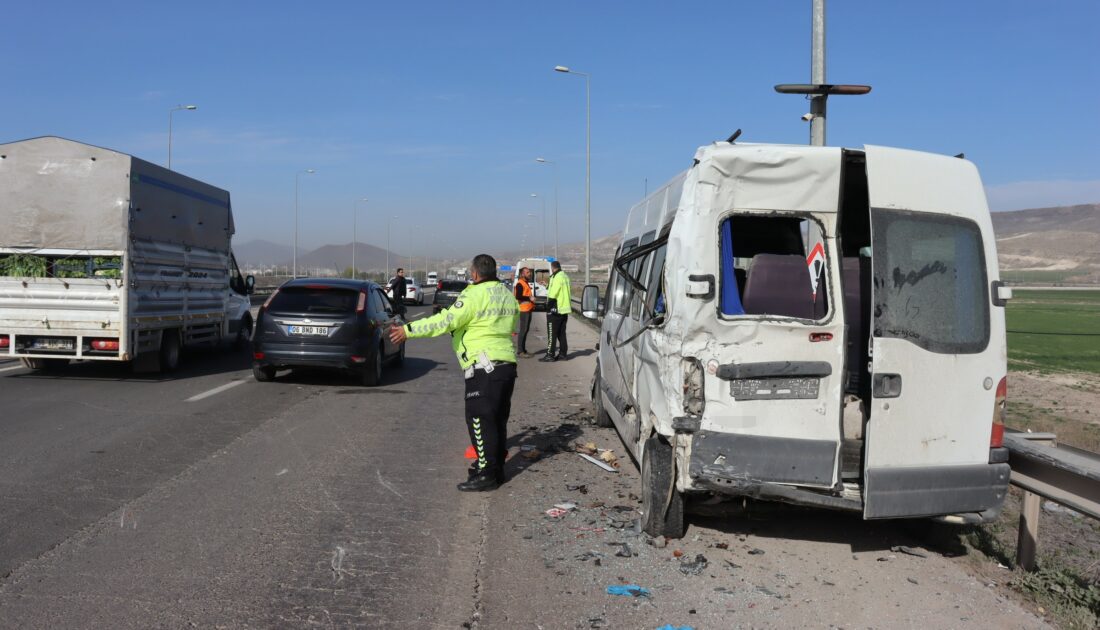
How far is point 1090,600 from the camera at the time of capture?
447 cm

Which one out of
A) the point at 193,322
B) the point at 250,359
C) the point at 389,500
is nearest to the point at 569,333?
the point at 250,359

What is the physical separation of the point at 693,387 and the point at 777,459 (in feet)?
2.03

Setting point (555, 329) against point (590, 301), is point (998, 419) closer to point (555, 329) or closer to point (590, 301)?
point (590, 301)

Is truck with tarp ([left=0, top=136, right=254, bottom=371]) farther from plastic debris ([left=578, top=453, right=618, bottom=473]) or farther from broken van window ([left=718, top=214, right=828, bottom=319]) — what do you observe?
broken van window ([left=718, top=214, right=828, bottom=319])

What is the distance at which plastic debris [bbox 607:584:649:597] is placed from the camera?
461 centimetres

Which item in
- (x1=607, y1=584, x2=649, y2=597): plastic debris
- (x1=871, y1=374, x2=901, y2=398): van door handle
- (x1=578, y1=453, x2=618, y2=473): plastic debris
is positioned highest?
(x1=871, y1=374, x2=901, y2=398): van door handle

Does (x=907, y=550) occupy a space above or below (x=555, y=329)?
below

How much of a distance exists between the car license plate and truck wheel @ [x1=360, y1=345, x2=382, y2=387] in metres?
4.03

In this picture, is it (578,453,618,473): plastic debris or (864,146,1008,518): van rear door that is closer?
(864,146,1008,518): van rear door

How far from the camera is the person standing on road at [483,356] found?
22.3ft

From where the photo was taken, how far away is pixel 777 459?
495cm

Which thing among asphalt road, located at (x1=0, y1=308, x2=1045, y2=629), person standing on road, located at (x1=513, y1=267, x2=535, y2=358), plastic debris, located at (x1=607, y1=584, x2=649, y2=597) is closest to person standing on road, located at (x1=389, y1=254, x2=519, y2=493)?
asphalt road, located at (x1=0, y1=308, x2=1045, y2=629)

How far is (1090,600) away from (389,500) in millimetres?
4375

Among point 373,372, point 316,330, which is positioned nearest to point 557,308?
point 373,372
